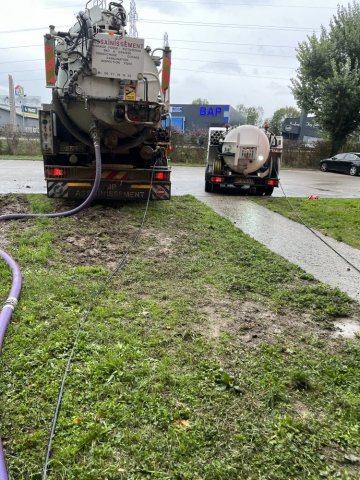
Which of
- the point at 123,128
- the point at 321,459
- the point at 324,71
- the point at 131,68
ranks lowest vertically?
the point at 321,459

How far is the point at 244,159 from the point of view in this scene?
10797 millimetres

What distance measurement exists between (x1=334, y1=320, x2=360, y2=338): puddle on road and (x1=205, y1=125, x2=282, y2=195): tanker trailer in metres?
7.70

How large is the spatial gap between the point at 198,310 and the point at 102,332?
3.14 feet

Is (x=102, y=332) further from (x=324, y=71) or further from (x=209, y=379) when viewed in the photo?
(x=324, y=71)

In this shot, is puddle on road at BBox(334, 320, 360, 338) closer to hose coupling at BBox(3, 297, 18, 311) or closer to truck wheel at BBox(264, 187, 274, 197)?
hose coupling at BBox(3, 297, 18, 311)

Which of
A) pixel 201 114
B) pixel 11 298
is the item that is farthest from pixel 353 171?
pixel 201 114

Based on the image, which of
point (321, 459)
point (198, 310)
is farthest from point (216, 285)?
point (321, 459)

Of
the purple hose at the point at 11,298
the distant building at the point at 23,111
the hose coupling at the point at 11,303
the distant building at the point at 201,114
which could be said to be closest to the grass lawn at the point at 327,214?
the purple hose at the point at 11,298

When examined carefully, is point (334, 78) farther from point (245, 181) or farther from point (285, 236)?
point (285, 236)

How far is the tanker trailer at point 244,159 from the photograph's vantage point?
1066 centimetres

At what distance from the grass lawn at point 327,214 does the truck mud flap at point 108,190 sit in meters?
2.90

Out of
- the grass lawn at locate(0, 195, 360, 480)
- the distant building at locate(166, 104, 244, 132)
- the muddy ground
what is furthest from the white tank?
the distant building at locate(166, 104, 244, 132)

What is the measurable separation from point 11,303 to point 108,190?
448cm

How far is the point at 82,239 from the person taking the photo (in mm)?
5758
